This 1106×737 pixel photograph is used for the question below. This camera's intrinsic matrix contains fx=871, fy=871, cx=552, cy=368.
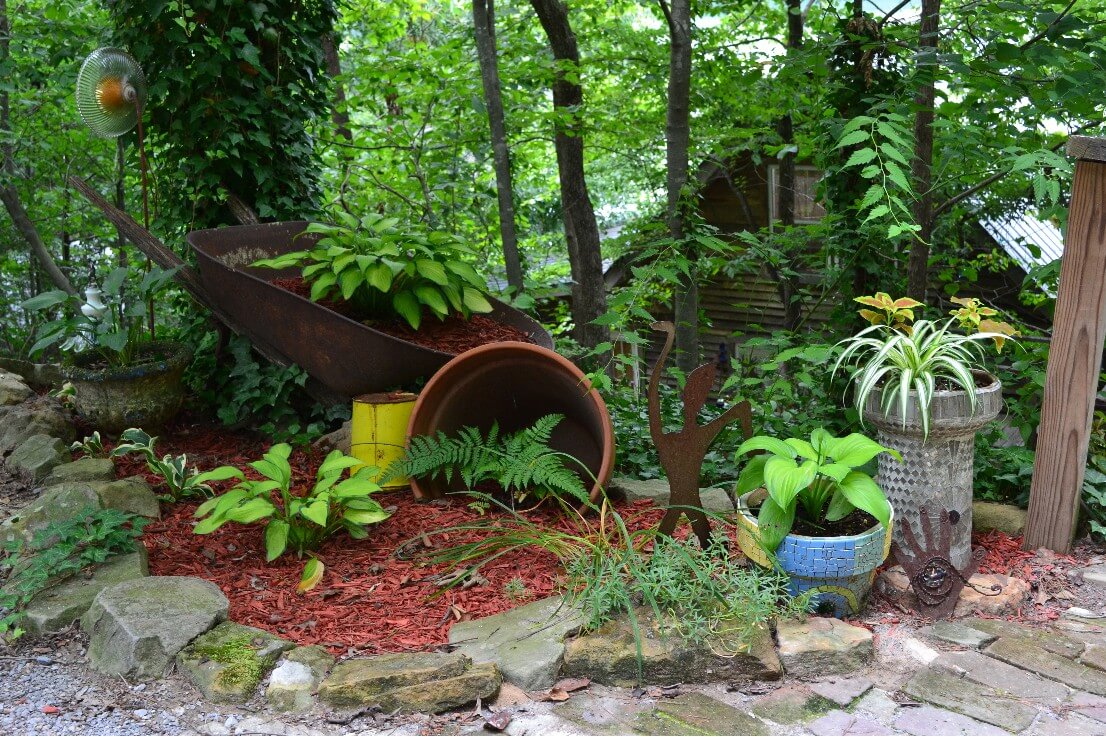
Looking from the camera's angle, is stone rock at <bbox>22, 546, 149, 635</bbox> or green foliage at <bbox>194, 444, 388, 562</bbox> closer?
stone rock at <bbox>22, 546, 149, 635</bbox>

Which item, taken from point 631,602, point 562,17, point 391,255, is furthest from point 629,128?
point 631,602

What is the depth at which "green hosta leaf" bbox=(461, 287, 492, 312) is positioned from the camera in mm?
4086

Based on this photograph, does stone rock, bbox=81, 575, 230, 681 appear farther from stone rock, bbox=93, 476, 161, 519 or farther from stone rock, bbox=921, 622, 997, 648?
stone rock, bbox=921, 622, 997, 648

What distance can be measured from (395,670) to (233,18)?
3.88 metres

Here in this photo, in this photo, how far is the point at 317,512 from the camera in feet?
9.84

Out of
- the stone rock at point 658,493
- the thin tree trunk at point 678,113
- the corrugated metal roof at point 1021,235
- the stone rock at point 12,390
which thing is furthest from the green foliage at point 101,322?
the corrugated metal roof at point 1021,235

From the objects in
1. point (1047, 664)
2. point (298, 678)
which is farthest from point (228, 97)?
point (1047, 664)

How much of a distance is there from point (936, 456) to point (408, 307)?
2256 millimetres

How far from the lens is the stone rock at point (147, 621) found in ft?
8.02

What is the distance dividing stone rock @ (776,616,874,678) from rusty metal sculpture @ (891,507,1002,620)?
0.40 metres

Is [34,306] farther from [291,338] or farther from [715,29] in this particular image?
[715,29]

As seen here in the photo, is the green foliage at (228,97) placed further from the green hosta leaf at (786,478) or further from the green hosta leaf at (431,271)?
the green hosta leaf at (786,478)

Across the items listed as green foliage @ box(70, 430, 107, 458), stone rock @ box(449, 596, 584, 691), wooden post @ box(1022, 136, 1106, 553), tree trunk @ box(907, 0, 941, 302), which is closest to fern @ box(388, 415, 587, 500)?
stone rock @ box(449, 596, 584, 691)

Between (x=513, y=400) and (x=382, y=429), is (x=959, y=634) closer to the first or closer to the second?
(x=513, y=400)
